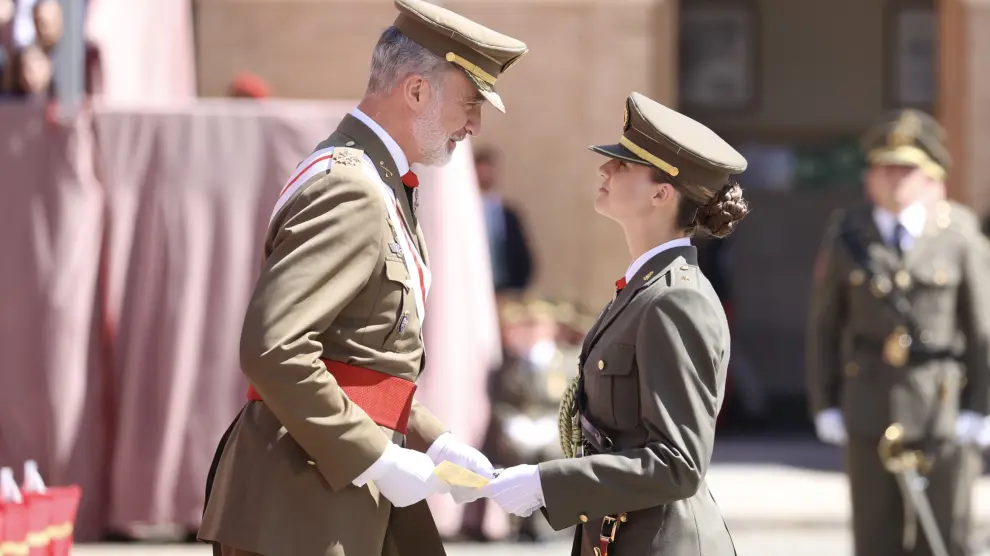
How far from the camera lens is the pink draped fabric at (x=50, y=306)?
280 inches

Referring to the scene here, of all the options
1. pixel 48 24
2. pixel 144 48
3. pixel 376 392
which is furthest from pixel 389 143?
pixel 144 48

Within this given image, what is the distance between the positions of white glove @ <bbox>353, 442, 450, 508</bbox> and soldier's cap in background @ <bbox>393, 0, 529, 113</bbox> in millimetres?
776

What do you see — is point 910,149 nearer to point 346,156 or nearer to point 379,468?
point 346,156

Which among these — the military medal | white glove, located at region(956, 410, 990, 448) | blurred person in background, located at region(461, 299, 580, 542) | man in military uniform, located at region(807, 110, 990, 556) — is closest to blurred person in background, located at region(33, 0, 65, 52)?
blurred person in background, located at region(461, 299, 580, 542)

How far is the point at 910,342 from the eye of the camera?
605cm

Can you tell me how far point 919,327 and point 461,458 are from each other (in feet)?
10.6

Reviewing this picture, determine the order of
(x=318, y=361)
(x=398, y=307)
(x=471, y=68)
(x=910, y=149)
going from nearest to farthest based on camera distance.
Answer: (x=318, y=361) → (x=398, y=307) → (x=471, y=68) → (x=910, y=149)

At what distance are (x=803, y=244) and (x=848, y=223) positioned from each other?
873 centimetres

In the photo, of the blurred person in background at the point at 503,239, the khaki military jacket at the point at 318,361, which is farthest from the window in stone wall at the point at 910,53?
the khaki military jacket at the point at 318,361

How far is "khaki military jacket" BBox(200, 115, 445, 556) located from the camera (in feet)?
9.53

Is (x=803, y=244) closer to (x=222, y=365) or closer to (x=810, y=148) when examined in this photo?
(x=810, y=148)

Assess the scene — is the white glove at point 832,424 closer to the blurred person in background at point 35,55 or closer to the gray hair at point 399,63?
the gray hair at point 399,63

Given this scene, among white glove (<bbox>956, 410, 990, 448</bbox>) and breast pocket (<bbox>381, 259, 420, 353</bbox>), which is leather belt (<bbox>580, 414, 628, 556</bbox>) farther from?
white glove (<bbox>956, 410, 990, 448</bbox>)

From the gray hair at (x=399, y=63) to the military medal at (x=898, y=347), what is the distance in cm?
332
